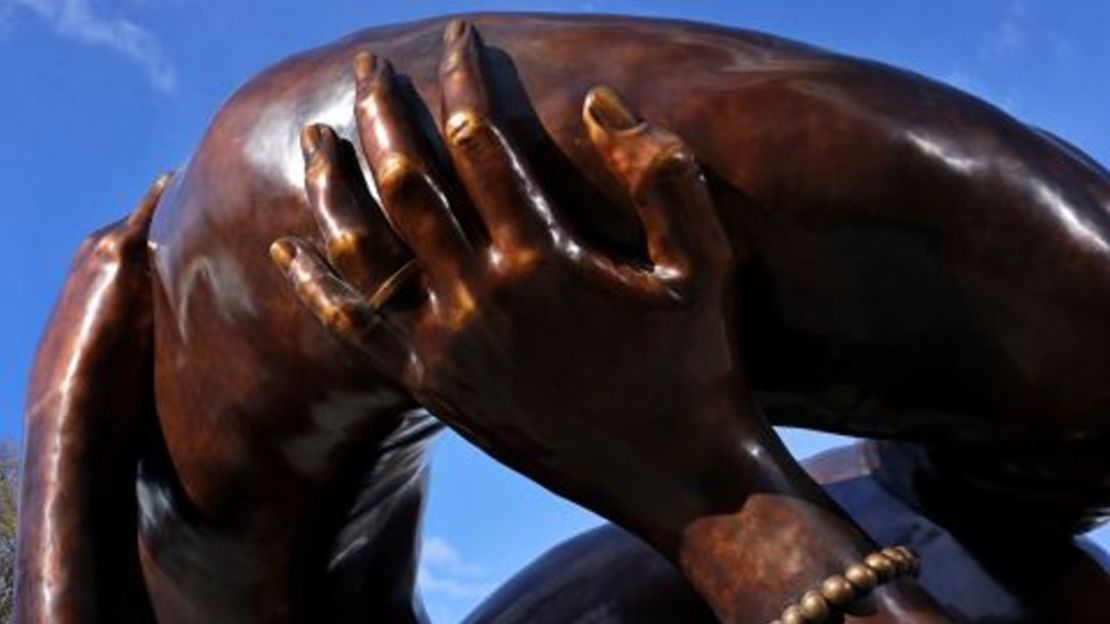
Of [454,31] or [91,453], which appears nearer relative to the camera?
[454,31]

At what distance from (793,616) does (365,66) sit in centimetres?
54

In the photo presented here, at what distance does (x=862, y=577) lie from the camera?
112 centimetres

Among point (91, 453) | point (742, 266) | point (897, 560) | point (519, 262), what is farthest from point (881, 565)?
point (91, 453)

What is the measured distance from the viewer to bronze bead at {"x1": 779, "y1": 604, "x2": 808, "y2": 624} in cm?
111

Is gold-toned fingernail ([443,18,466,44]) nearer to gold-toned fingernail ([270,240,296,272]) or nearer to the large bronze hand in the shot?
the large bronze hand

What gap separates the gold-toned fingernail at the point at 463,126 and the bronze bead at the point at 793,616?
42 cm

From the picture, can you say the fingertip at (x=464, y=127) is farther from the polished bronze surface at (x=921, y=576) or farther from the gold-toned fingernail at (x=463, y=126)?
the polished bronze surface at (x=921, y=576)

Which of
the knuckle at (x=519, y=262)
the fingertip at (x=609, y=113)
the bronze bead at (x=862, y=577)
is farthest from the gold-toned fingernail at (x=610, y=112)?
the bronze bead at (x=862, y=577)

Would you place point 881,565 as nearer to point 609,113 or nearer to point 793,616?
point 793,616

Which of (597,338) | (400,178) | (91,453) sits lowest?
(91,453)

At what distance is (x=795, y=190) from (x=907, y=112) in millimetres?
116

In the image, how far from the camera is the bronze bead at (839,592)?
1.11 m

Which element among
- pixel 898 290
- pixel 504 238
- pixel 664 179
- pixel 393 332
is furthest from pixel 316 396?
pixel 898 290

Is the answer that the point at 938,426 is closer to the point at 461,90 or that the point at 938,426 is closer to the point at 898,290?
the point at 898,290
